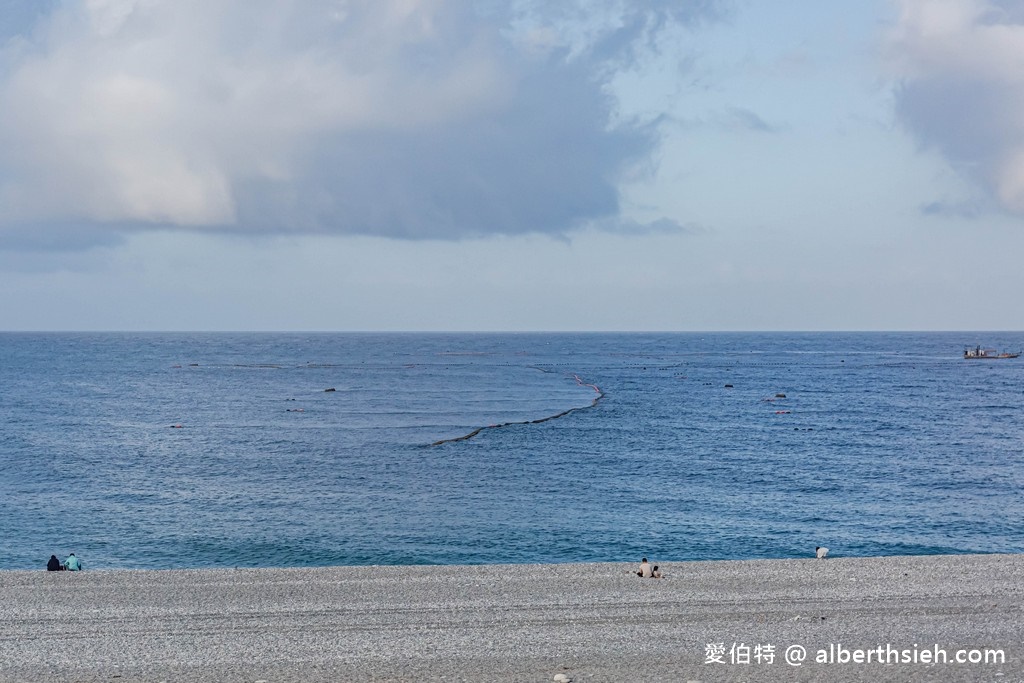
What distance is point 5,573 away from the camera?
29.1 m

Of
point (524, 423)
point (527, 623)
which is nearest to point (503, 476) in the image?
point (524, 423)

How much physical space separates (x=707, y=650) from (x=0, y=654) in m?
16.3

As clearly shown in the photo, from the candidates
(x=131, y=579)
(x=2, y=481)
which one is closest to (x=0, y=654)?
(x=131, y=579)

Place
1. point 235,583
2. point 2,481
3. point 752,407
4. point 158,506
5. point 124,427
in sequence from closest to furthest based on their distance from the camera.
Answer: point 235,583
point 158,506
point 2,481
point 124,427
point 752,407

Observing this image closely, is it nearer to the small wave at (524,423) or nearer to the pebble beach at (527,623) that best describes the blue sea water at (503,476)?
the small wave at (524,423)

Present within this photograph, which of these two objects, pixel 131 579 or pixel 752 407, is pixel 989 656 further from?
pixel 752 407

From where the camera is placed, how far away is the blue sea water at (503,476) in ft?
131

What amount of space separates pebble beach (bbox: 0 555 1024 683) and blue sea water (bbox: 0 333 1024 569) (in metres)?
9.29

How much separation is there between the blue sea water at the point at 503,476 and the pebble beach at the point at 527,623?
929 cm

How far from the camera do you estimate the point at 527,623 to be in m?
23.5

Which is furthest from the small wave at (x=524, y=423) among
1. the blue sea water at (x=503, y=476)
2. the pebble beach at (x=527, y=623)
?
the pebble beach at (x=527, y=623)

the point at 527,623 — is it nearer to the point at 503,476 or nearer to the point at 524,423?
the point at 503,476

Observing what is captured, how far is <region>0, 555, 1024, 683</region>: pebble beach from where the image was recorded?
20.2 meters

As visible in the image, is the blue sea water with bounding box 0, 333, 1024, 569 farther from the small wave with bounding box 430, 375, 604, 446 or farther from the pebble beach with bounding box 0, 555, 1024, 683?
the pebble beach with bounding box 0, 555, 1024, 683
